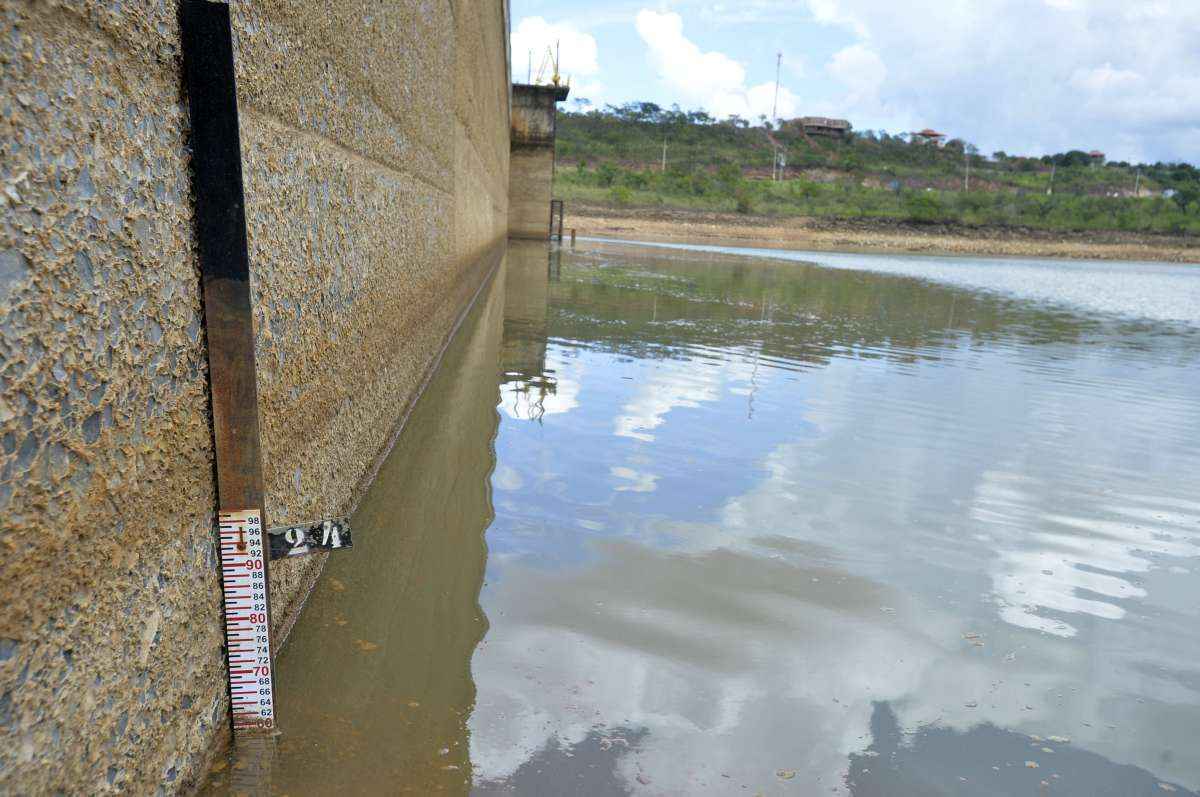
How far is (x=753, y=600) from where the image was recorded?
10.3 feet

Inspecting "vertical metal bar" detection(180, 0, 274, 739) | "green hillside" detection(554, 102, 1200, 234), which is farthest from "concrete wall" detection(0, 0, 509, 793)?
"green hillside" detection(554, 102, 1200, 234)

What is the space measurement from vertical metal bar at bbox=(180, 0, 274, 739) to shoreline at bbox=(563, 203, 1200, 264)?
46606mm

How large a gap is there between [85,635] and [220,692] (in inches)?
25.8

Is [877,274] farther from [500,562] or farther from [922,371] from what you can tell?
[500,562]

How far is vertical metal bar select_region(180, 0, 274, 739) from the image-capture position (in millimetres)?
1666

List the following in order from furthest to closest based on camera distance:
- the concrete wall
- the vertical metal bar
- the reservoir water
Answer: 1. the reservoir water
2. the vertical metal bar
3. the concrete wall

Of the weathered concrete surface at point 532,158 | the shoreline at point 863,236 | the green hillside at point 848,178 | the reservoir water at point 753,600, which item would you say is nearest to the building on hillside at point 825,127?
the green hillside at point 848,178

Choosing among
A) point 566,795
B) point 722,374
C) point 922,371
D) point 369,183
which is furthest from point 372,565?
point 922,371

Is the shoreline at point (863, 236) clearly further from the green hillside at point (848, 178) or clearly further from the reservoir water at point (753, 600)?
the reservoir water at point (753, 600)

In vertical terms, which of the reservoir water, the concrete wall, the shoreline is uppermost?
the concrete wall

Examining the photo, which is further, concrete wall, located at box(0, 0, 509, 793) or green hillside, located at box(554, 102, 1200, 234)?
green hillside, located at box(554, 102, 1200, 234)

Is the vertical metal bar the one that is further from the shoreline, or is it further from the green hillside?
the green hillside

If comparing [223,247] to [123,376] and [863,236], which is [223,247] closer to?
[123,376]

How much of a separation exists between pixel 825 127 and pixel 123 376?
135m
